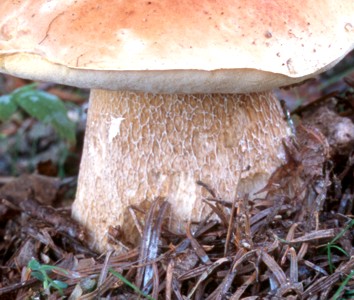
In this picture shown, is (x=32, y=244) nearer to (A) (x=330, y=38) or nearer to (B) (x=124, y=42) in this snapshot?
(B) (x=124, y=42)

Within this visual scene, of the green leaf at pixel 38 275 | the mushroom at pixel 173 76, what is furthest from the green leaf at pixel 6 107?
the green leaf at pixel 38 275

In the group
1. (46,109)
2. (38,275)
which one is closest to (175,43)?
(38,275)

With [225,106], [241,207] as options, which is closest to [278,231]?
[241,207]

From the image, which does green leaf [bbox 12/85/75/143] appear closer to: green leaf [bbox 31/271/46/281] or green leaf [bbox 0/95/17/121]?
green leaf [bbox 0/95/17/121]

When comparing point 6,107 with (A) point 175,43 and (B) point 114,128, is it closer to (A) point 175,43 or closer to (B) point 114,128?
(B) point 114,128

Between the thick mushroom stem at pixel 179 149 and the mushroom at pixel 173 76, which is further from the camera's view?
the thick mushroom stem at pixel 179 149

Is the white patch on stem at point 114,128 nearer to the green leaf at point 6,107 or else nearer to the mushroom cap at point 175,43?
the mushroom cap at point 175,43

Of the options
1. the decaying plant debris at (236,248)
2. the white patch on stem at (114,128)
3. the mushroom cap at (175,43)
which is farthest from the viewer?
the white patch on stem at (114,128)
